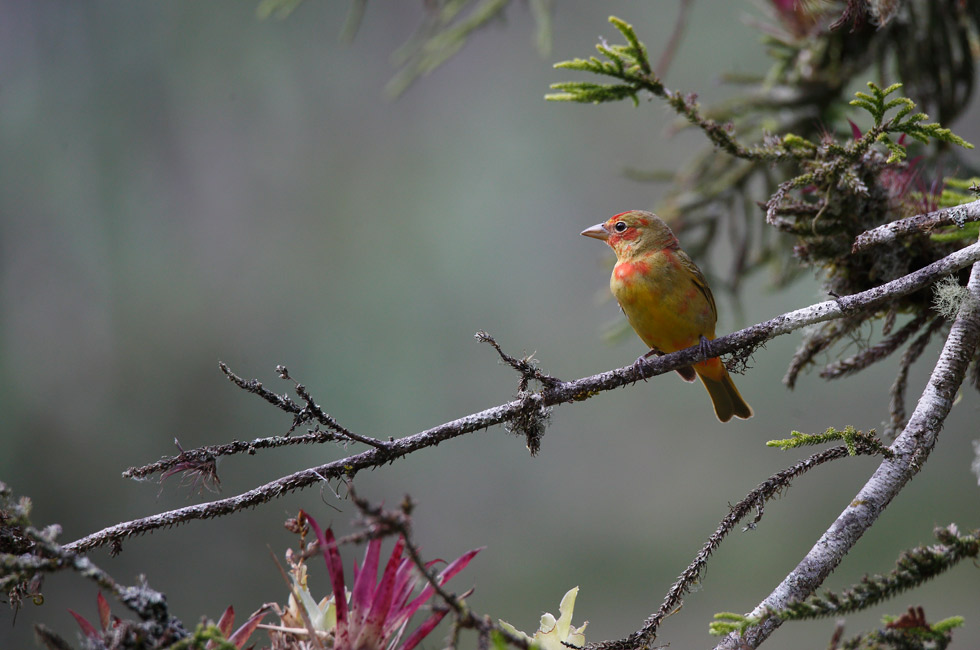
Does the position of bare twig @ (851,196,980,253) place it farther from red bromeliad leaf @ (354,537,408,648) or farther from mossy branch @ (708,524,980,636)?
red bromeliad leaf @ (354,537,408,648)

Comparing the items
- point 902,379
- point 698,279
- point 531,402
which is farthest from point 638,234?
point 531,402

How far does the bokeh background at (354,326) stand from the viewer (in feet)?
31.5

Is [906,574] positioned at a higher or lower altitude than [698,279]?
lower

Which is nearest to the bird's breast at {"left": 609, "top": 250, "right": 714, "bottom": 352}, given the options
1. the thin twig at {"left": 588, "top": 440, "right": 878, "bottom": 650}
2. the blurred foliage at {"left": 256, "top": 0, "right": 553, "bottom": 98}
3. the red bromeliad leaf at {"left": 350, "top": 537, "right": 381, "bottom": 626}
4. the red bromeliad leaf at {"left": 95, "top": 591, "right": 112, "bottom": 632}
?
the blurred foliage at {"left": 256, "top": 0, "right": 553, "bottom": 98}

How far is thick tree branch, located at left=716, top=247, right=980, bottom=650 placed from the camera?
1558 mm

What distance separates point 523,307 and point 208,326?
4.53 meters

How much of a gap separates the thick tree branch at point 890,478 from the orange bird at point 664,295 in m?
1.36

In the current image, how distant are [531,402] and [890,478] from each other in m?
0.80

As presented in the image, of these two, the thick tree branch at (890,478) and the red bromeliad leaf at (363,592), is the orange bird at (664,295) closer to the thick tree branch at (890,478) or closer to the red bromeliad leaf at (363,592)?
the thick tree branch at (890,478)

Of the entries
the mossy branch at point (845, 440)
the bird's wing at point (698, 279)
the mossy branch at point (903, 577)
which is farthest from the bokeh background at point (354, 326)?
the mossy branch at point (903, 577)

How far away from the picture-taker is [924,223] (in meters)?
1.96

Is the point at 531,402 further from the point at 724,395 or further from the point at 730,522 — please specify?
the point at 724,395

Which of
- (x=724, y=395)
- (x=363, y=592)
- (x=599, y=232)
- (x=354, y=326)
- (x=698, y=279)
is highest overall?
(x=354, y=326)

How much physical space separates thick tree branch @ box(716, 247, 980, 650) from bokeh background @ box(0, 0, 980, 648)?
22.0ft
